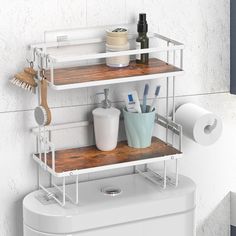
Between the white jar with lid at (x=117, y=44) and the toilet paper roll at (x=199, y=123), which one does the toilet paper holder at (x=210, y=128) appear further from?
the white jar with lid at (x=117, y=44)

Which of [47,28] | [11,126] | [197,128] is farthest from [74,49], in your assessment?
[197,128]

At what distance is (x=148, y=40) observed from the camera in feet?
8.32

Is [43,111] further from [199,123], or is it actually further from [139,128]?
[199,123]

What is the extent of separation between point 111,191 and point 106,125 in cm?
23

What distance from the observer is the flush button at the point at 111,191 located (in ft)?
8.36

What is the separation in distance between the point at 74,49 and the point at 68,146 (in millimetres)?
325

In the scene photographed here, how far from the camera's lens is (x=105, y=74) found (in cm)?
243

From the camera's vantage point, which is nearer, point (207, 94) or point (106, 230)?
point (106, 230)

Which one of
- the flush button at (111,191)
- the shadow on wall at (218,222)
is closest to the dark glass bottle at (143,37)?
the flush button at (111,191)

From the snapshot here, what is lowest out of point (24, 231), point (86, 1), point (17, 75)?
point (24, 231)

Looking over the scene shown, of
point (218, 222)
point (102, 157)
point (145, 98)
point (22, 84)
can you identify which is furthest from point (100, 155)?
point (218, 222)

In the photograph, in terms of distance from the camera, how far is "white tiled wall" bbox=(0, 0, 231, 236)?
2434 mm

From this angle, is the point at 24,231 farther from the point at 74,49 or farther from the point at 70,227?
the point at 74,49

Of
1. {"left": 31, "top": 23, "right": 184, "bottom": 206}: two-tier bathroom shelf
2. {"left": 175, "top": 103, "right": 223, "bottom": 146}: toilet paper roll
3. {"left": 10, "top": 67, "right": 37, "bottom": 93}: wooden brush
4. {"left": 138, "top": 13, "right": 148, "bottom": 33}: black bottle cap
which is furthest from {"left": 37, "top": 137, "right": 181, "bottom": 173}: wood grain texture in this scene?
{"left": 138, "top": 13, "right": 148, "bottom": 33}: black bottle cap
